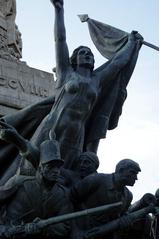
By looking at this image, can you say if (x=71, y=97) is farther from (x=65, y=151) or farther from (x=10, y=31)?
(x=10, y=31)

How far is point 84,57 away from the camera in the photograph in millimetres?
12555

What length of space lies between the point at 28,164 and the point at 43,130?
764 millimetres

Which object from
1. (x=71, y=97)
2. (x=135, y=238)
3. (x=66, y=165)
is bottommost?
(x=135, y=238)

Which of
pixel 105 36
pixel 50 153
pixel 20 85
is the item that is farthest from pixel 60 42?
pixel 20 85

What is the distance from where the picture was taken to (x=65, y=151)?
39.2 ft

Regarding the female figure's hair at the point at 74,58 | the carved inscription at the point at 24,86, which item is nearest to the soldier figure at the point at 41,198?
the female figure's hair at the point at 74,58

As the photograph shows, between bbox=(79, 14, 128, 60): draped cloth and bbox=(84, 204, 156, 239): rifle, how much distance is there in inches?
152

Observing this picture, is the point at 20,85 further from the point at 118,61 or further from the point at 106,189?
the point at 106,189

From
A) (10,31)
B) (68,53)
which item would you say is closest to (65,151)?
(68,53)

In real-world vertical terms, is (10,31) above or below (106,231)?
above

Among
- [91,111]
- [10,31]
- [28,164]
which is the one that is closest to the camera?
[28,164]

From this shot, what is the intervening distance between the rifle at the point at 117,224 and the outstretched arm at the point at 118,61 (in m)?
2.84

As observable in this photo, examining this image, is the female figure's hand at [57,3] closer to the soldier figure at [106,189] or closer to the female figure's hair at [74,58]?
the female figure's hair at [74,58]

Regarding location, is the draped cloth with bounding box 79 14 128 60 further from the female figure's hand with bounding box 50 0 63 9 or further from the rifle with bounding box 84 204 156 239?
the rifle with bounding box 84 204 156 239
